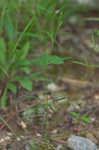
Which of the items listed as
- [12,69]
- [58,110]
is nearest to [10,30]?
[12,69]

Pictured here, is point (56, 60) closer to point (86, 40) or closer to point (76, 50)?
point (76, 50)

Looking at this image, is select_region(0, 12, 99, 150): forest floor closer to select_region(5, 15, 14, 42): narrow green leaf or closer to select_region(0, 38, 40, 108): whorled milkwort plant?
select_region(0, 38, 40, 108): whorled milkwort plant

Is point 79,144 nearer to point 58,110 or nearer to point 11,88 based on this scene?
point 58,110

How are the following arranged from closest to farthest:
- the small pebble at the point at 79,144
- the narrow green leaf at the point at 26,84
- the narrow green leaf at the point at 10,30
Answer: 1. the small pebble at the point at 79,144
2. the narrow green leaf at the point at 26,84
3. the narrow green leaf at the point at 10,30

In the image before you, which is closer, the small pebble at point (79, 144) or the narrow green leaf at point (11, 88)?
the small pebble at point (79, 144)

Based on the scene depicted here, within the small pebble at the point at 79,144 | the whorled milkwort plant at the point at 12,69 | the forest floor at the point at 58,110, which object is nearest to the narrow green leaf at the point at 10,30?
the whorled milkwort plant at the point at 12,69

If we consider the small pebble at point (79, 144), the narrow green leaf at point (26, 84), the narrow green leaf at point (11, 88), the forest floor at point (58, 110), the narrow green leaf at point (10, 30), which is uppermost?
the narrow green leaf at point (10, 30)

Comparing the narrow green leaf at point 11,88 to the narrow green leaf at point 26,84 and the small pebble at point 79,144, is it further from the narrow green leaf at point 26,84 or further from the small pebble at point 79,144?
the small pebble at point 79,144

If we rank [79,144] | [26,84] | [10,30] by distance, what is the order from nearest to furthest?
[79,144] < [26,84] < [10,30]

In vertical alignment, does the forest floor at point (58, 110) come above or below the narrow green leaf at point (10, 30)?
below

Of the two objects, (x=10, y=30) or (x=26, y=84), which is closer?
(x=26, y=84)

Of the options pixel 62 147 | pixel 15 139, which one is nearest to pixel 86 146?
pixel 62 147

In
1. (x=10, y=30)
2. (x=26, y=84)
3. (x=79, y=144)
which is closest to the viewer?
(x=79, y=144)

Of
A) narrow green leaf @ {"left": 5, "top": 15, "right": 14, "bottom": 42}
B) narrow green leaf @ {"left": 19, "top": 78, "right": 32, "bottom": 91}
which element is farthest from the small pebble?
narrow green leaf @ {"left": 5, "top": 15, "right": 14, "bottom": 42}
